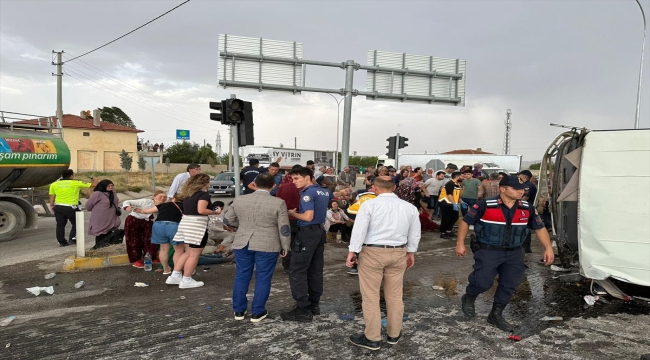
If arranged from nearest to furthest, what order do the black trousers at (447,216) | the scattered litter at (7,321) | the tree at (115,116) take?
1. the scattered litter at (7,321)
2. the black trousers at (447,216)
3. the tree at (115,116)

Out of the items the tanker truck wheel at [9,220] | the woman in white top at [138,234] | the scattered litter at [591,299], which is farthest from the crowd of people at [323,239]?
the tanker truck wheel at [9,220]

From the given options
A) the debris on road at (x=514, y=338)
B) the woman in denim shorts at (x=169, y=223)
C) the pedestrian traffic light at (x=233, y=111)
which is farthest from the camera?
the pedestrian traffic light at (x=233, y=111)

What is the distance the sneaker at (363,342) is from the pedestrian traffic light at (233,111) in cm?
479

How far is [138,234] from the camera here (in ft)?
23.7

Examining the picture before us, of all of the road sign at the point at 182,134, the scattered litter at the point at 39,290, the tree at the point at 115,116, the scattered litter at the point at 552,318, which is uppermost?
the tree at the point at 115,116

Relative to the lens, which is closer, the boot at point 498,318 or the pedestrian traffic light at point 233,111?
the boot at point 498,318

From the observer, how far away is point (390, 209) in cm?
412

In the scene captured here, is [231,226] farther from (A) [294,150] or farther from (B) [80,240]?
(A) [294,150]

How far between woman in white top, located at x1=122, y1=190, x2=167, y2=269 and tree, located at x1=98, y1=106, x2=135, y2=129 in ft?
230

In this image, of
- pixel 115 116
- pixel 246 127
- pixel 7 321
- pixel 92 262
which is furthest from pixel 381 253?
pixel 115 116

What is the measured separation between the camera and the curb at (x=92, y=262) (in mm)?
7160

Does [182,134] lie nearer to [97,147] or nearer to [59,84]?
[97,147]

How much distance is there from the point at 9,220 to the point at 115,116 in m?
68.4

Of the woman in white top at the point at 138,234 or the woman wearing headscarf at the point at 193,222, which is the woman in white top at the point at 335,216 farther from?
the woman wearing headscarf at the point at 193,222
